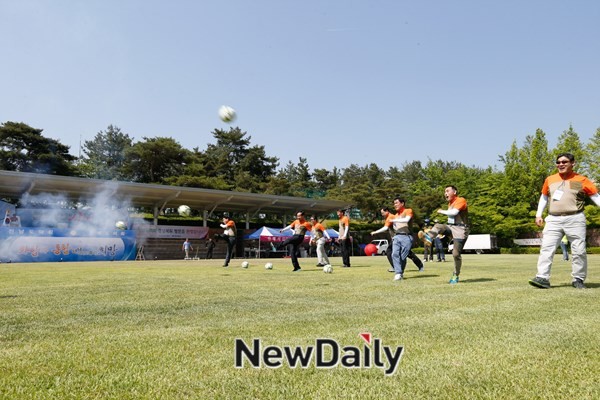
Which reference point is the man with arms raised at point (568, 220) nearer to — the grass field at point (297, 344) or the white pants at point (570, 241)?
the white pants at point (570, 241)

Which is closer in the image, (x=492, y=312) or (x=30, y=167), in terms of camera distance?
(x=492, y=312)

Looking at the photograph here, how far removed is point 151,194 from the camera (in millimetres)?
34938

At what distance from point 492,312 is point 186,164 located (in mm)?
53642

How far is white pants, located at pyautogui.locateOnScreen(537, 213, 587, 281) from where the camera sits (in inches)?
291

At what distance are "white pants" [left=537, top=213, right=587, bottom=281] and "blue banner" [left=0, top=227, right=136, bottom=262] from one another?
2957cm

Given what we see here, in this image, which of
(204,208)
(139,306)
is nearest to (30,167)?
(204,208)

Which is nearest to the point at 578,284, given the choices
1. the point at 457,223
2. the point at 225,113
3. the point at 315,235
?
the point at 457,223

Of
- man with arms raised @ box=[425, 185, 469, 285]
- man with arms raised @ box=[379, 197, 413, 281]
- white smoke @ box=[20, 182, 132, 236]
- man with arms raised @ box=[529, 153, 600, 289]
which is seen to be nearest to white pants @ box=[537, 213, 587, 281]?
man with arms raised @ box=[529, 153, 600, 289]

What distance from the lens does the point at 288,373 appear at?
8.93 feet

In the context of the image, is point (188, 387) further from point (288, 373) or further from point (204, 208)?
point (204, 208)

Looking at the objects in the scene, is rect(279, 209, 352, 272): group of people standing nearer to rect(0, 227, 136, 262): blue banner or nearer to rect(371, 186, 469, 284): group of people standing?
rect(371, 186, 469, 284): group of people standing

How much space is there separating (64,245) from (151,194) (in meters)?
7.52

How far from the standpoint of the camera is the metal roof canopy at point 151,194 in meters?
30.0

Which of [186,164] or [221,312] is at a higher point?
[186,164]
